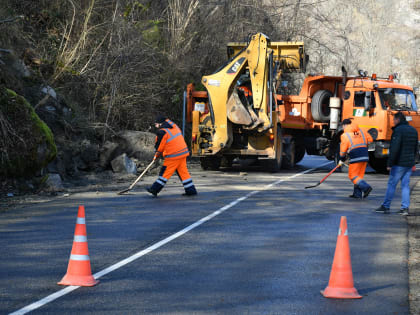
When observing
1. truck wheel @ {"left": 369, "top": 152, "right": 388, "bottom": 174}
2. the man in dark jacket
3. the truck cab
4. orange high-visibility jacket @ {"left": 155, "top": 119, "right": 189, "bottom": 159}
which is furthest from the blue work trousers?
truck wheel @ {"left": 369, "top": 152, "right": 388, "bottom": 174}

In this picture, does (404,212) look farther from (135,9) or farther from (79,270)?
(135,9)

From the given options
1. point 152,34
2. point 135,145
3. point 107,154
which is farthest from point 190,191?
point 152,34

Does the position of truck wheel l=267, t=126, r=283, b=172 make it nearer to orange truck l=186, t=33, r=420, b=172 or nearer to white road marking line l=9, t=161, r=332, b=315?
orange truck l=186, t=33, r=420, b=172

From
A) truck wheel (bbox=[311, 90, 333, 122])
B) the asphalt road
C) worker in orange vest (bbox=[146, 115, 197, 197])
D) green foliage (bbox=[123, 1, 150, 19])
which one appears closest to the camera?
the asphalt road

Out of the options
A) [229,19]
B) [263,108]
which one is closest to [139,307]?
[263,108]

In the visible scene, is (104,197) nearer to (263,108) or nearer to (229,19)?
(263,108)

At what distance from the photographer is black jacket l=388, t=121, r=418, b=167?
11719 millimetres

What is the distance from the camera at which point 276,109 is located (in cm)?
1939

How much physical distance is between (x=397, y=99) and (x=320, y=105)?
2453 mm

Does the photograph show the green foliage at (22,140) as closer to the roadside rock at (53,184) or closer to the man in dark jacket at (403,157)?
the roadside rock at (53,184)

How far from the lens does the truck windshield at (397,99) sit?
66.2 ft

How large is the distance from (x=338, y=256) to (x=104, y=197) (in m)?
7.74

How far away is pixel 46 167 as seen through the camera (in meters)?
15.7

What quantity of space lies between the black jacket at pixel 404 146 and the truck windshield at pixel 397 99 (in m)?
8.44
